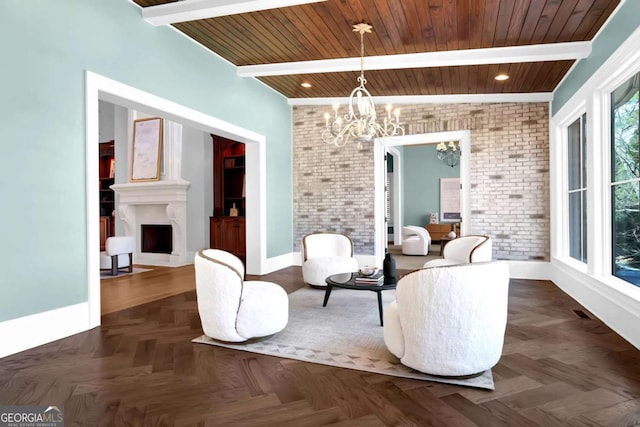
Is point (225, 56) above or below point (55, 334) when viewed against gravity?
above

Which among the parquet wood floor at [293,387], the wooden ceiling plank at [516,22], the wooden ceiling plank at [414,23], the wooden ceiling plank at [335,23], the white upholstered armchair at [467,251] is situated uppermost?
the wooden ceiling plank at [335,23]

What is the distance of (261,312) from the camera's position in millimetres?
3123

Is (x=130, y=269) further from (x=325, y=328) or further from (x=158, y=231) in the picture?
(x=325, y=328)

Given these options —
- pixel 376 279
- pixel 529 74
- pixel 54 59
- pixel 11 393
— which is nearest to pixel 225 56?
pixel 54 59

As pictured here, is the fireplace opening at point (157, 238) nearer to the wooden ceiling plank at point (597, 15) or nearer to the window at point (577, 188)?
the window at point (577, 188)

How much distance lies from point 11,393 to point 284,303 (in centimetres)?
184

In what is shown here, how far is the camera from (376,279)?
3.88 metres

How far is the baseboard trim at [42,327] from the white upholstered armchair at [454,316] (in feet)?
9.26

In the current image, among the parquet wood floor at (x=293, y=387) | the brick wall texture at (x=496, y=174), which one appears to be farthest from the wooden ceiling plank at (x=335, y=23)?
the parquet wood floor at (x=293, y=387)

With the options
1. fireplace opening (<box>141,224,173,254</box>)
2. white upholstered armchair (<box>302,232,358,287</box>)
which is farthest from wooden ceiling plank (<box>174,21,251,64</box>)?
fireplace opening (<box>141,224,173,254</box>)

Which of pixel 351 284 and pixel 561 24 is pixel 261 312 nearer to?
pixel 351 284

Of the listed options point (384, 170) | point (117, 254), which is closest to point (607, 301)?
point (384, 170)

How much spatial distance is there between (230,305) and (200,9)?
2820mm

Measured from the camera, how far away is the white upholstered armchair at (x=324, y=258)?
5207 mm
